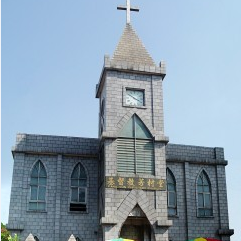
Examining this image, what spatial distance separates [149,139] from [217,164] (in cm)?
457

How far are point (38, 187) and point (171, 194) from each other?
6028 millimetres

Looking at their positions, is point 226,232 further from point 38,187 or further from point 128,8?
point 128,8

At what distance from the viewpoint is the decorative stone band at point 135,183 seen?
56.0ft

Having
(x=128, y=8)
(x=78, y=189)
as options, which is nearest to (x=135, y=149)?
(x=78, y=189)

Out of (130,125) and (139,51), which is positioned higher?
(139,51)

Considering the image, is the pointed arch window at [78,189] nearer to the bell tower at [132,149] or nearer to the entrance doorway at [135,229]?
the bell tower at [132,149]

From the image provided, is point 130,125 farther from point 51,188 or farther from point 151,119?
point 51,188

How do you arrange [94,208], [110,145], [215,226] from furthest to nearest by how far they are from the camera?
[215,226] → [94,208] → [110,145]

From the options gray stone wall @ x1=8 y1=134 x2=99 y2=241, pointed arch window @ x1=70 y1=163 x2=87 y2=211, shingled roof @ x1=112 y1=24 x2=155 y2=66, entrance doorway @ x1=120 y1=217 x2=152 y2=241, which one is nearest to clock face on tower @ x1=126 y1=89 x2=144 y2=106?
shingled roof @ x1=112 y1=24 x2=155 y2=66

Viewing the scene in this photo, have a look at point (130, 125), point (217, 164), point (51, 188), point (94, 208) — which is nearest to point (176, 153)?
point (217, 164)

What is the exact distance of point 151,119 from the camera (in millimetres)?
18609

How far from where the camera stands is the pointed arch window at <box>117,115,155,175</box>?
17641 mm

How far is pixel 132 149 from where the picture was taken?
17.9m

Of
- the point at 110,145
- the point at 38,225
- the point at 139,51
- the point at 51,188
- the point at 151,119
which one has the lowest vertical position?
the point at 38,225
